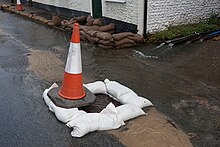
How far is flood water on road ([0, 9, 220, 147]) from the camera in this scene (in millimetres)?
3344

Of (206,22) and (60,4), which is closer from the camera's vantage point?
(206,22)

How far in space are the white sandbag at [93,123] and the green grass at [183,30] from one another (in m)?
4.99

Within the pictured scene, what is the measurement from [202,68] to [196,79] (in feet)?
2.47

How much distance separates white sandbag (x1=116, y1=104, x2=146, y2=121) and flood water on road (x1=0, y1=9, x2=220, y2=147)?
40 cm

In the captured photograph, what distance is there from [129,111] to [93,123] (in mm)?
551

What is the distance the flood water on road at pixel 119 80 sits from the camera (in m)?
3.34

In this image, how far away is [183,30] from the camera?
27.7ft

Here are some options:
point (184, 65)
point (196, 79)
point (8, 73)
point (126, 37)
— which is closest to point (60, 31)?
point (126, 37)

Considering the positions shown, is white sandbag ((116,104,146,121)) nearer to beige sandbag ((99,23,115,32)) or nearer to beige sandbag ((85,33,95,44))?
beige sandbag ((85,33,95,44))

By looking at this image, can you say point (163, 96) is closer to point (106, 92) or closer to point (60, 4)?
point (106, 92)

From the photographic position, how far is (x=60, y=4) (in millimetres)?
13227

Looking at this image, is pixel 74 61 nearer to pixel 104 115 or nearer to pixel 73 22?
pixel 104 115

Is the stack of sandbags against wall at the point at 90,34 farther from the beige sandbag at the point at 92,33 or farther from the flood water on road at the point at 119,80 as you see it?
the flood water on road at the point at 119,80

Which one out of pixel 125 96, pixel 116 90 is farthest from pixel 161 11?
pixel 125 96
